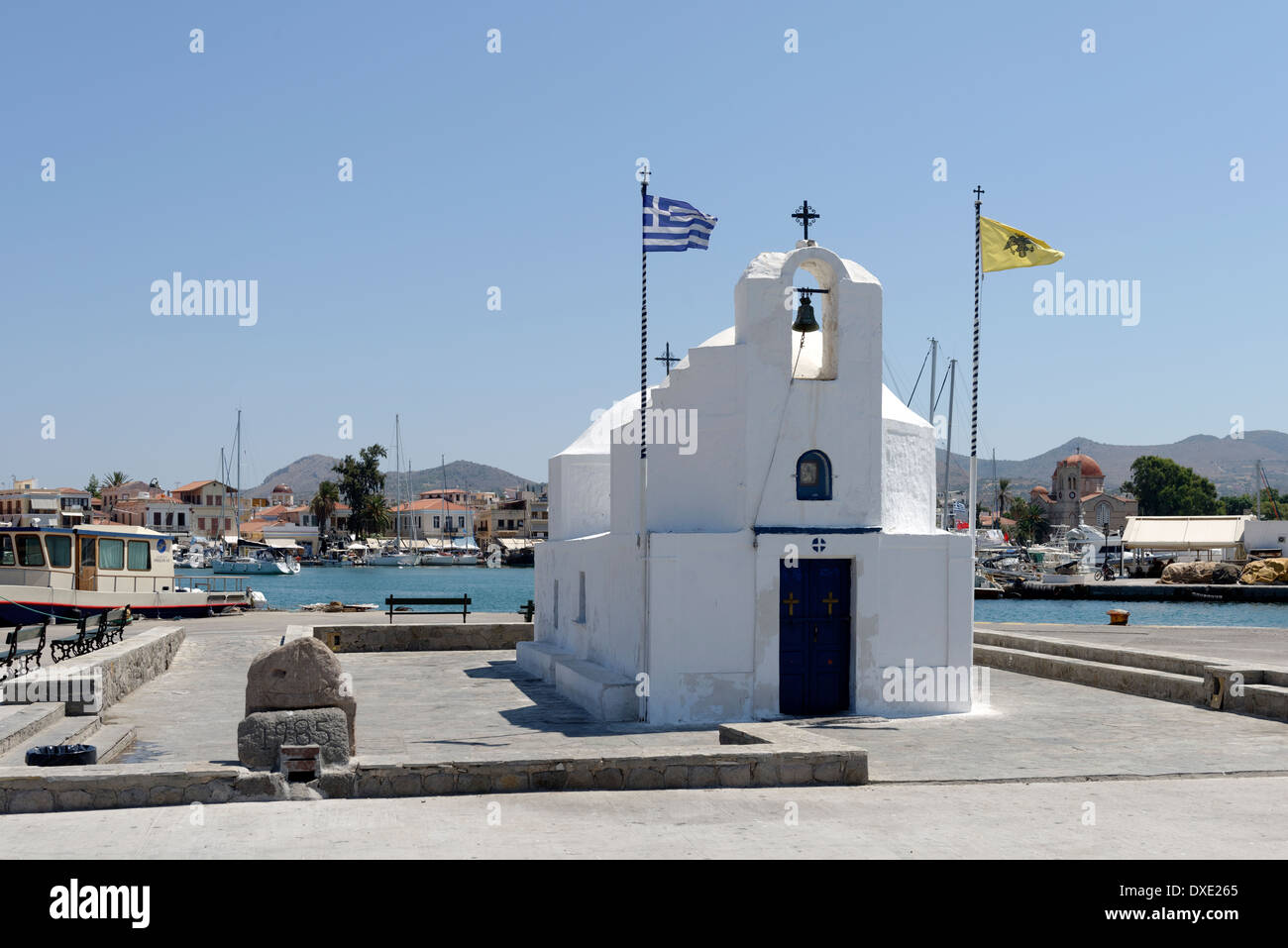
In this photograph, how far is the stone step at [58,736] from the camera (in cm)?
1233

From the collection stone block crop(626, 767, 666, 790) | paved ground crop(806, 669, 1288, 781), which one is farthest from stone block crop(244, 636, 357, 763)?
paved ground crop(806, 669, 1288, 781)

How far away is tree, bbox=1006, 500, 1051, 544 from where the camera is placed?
528 ft

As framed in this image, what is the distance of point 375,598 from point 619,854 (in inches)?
3438

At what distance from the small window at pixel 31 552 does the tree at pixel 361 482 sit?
112351 millimetres

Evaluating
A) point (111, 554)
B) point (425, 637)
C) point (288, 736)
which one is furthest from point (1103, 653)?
point (111, 554)

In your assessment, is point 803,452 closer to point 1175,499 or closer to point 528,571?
point 528,571

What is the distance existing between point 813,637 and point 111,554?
26.5 metres

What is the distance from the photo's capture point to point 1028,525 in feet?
533

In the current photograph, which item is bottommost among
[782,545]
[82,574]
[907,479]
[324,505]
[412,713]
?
[412,713]

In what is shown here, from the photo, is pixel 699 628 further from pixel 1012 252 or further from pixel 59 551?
pixel 59 551

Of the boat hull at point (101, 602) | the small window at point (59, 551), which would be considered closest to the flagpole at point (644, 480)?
the boat hull at point (101, 602)

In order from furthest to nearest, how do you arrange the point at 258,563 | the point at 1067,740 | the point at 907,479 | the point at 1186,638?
the point at 258,563
the point at 1186,638
the point at 907,479
the point at 1067,740

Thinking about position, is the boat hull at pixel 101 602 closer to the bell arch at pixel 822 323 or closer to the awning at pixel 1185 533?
the bell arch at pixel 822 323

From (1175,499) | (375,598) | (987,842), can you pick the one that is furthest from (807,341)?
(1175,499)
